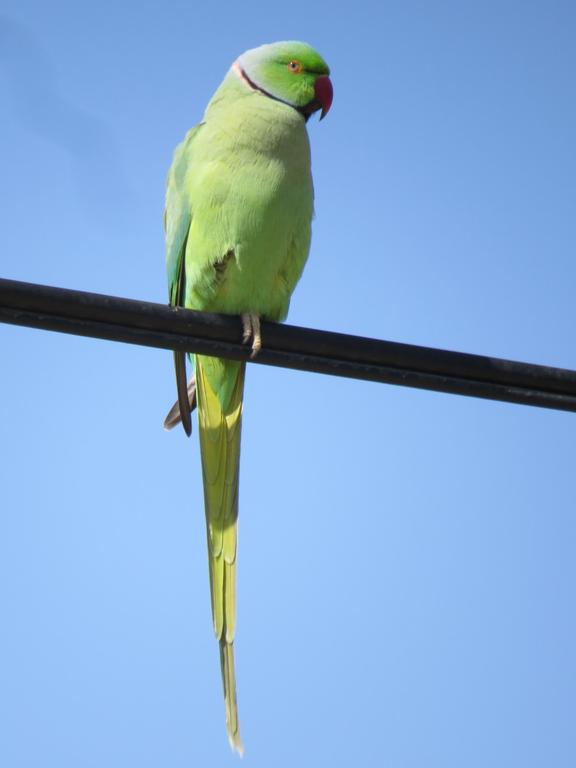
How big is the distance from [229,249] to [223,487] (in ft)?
2.89

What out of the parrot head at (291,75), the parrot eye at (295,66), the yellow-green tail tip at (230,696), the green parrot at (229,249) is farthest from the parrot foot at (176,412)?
the parrot eye at (295,66)

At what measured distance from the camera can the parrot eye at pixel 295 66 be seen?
3.91 m

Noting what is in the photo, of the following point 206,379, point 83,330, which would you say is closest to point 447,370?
point 83,330

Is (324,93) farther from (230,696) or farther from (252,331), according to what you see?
(230,696)

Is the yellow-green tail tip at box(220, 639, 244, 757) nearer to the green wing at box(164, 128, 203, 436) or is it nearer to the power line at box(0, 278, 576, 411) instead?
the green wing at box(164, 128, 203, 436)

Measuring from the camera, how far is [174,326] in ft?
7.06

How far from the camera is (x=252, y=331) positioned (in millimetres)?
2777

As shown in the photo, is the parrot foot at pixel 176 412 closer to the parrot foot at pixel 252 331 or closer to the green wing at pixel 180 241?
the green wing at pixel 180 241

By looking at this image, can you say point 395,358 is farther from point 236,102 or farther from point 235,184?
point 236,102

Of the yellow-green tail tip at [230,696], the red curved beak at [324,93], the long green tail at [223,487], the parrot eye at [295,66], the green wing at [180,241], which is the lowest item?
the yellow-green tail tip at [230,696]

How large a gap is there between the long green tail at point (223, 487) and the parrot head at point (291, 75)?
3.77 ft

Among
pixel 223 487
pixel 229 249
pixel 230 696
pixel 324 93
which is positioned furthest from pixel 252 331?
pixel 324 93

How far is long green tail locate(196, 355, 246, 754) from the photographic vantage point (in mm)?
3213

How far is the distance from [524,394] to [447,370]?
0.70ft
